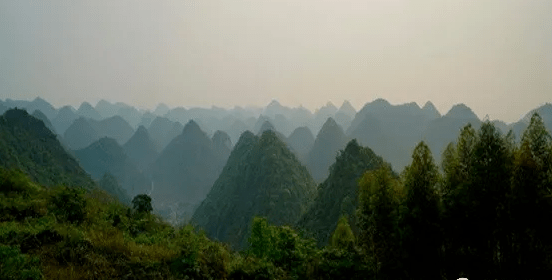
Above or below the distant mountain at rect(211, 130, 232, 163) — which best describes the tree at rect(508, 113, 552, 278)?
below

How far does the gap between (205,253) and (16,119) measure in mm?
68509

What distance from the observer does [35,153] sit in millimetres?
60031

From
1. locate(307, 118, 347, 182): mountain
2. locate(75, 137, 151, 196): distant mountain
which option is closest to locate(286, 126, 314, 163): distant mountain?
locate(307, 118, 347, 182): mountain

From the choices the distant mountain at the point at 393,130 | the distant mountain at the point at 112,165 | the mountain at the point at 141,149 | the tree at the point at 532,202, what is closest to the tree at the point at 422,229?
the tree at the point at 532,202

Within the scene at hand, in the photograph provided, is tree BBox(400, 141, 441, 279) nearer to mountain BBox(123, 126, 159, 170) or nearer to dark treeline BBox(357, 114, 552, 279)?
dark treeline BBox(357, 114, 552, 279)

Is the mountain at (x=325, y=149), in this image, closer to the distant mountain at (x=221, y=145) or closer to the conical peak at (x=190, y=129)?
the distant mountain at (x=221, y=145)

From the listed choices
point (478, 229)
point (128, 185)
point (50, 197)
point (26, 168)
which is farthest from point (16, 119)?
point (128, 185)

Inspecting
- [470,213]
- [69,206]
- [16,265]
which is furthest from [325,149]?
[16,265]

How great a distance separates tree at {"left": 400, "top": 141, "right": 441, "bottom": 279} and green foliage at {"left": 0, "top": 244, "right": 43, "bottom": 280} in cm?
1129

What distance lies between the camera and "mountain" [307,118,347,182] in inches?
5212

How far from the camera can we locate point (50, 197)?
49.2ft

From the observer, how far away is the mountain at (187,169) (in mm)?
148500

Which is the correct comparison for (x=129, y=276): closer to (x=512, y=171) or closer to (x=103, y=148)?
(x=512, y=171)

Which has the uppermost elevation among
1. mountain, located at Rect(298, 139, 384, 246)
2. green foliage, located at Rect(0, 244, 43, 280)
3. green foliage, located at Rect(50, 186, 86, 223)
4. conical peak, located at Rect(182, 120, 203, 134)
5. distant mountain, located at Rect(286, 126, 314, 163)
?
distant mountain, located at Rect(286, 126, 314, 163)
